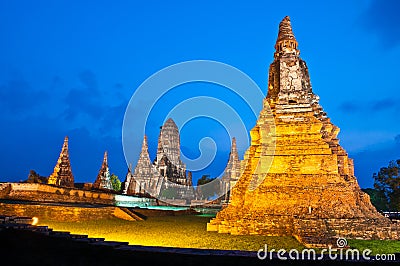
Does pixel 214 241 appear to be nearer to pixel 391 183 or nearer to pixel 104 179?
pixel 391 183

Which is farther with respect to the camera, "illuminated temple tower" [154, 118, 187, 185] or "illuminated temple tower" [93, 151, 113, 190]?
"illuminated temple tower" [154, 118, 187, 185]

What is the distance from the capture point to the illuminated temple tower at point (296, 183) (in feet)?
40.5

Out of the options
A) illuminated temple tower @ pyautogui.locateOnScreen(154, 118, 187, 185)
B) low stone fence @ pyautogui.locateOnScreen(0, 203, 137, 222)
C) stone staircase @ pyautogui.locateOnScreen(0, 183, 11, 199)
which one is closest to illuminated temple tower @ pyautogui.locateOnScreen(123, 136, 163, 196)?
illuminated temple tower @ pyautogui.locateOnScreen(154, 118, 187, 185)

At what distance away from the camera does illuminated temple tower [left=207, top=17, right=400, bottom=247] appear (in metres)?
12.3

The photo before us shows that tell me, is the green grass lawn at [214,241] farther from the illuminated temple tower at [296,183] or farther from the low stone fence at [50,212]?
the low stone fence at [50,212]

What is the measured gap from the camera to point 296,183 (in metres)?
13.7

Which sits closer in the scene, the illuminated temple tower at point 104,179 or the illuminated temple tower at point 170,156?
the illuminated temple tower at point 104,179

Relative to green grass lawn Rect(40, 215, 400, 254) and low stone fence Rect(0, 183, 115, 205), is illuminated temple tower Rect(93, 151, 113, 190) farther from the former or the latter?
green grass lawn Rect(40, 215, 400, 254)

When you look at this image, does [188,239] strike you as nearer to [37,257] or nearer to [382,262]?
[37,257]

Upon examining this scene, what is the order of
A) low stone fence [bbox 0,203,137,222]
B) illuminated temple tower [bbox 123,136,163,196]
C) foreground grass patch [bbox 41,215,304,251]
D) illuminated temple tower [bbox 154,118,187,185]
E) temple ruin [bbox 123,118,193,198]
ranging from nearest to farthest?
1. foreground grass patch [bbox 41,215,304,251]
2. low stone fence [bbox 0,203,137,222]
3. illuminated temple tower [bbox 123,136,163,196]
4. temple ruin [bbox 123,118,193,198]
5. illuminated temple tower [bbox 154,118,187,185]

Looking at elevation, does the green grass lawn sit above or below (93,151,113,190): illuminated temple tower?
below

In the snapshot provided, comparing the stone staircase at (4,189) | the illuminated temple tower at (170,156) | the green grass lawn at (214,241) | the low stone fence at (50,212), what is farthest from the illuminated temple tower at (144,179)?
the green grass lawn at (214,241)

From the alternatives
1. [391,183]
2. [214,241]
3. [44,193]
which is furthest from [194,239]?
[391,183]

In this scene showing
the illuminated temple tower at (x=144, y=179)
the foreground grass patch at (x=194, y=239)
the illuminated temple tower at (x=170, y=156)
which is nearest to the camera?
the foreground grass patch at (x=194, y=239)
